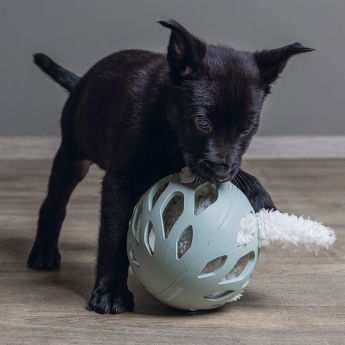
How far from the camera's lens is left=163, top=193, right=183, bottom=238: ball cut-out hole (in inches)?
80.4

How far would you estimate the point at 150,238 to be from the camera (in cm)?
204

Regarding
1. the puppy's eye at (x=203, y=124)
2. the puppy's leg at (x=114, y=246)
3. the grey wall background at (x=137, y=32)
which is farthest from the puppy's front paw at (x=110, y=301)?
the grey wall background at (x=137, y=32)

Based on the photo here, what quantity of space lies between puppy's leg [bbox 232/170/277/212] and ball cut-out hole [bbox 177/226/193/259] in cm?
28

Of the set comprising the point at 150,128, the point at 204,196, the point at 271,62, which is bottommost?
the point at 204,196

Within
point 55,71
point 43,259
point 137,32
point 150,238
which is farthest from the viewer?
point 137,32

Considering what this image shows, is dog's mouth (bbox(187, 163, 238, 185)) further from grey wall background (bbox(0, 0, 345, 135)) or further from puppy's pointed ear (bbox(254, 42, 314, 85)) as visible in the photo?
grey wall background (bbox(0, 0, 345, 135))

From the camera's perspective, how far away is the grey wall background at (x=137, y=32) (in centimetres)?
434

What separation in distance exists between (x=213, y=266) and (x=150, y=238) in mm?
189

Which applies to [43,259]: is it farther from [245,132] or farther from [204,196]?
[245,132]

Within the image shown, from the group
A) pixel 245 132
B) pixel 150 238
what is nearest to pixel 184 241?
pixel 150 238

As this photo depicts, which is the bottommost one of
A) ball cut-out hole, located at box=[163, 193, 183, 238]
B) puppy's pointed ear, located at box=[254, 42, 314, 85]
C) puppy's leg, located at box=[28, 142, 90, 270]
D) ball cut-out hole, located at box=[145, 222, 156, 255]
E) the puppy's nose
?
puppy's leg, located at box=[28, 142, 90, 270]

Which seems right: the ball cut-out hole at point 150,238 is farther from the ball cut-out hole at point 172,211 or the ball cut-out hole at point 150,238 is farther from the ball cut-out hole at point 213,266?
the ball cut-out hole at point 213,266

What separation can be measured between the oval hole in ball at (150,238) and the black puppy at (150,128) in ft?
0.55

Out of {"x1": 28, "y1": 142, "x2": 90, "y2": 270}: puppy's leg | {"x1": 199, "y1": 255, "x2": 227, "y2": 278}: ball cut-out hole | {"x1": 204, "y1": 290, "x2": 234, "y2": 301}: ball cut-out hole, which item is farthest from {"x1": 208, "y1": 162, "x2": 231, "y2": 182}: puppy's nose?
{"x1": 28, "y1": 142, "x2": 90, "y2": 270}: puppy's leg
